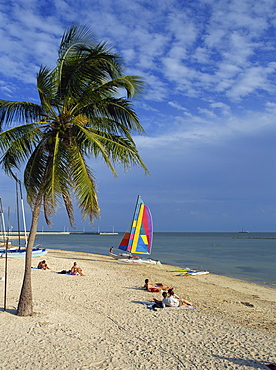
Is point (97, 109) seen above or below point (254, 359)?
above

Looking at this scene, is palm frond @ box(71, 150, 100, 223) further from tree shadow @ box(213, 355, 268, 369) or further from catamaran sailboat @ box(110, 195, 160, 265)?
catamaran sailboat @ box(110, 195, 160, 265)

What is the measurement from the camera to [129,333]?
7.58m

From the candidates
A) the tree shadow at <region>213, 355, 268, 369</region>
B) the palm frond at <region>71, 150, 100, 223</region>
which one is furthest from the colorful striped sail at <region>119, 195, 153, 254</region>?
the tree shadow at <region>213, 355, 268, 369</region>

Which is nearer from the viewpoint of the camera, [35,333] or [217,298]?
[35,333]

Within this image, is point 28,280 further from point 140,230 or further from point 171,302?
point 140,230

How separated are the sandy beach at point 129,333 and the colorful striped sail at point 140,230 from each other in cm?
1092

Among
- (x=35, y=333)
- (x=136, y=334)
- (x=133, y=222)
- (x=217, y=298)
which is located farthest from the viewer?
(x=133, y=222)

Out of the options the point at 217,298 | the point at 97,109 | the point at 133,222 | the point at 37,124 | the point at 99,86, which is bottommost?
the point at 217,298

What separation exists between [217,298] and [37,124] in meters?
9.77

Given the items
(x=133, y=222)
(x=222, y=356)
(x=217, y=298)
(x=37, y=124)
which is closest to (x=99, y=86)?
(x=37, y=124)

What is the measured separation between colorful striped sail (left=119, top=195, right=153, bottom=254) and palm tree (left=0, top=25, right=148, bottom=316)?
51.6 feet

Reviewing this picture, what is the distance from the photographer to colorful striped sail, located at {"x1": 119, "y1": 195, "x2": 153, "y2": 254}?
78.3ft

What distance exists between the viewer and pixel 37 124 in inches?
302

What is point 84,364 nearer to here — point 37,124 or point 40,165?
point 40,165
